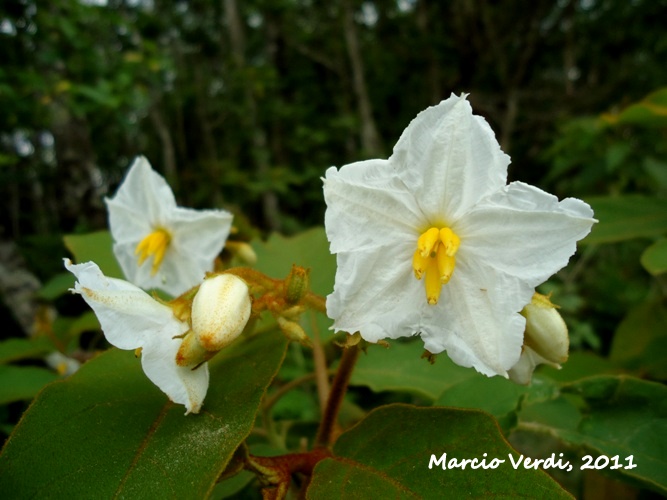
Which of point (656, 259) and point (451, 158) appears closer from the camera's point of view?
point (451, 158)

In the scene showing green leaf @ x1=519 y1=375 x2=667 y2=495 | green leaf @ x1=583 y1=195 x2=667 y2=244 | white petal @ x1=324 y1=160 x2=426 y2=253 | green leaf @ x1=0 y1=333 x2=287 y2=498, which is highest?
white petal @ x1=324 y1=160 x2=426 y2=253

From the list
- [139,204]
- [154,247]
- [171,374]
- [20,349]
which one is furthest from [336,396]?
[20,349]

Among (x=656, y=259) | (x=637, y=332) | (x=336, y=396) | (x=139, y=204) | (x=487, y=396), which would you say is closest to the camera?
(x=336, y=396)

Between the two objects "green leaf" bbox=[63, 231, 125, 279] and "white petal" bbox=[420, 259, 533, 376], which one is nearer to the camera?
"white petal" bbox=[420, 259, 533, 376]

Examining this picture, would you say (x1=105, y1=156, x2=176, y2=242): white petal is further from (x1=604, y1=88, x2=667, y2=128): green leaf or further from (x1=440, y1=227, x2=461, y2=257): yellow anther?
(x1=604, y1=88, x2=667, y2=128): green leaf

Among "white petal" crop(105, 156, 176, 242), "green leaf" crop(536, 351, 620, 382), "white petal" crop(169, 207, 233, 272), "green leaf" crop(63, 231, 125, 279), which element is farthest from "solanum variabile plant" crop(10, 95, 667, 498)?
"green leaf" crop(536, 351, 620, 382)

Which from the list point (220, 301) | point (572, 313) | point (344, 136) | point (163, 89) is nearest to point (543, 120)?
point (344, 136)

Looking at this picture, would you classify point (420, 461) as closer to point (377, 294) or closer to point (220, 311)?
point (377, 294)
